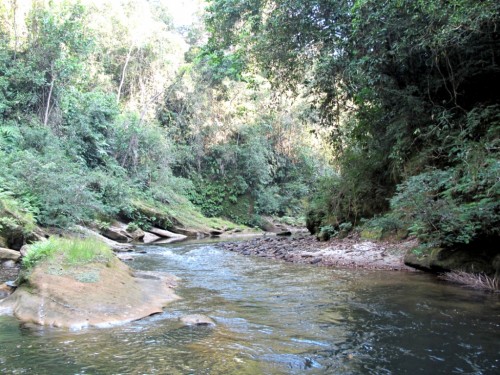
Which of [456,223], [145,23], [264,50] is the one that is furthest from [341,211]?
[145,23]

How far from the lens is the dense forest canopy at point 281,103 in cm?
731

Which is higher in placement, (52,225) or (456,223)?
(456,223)

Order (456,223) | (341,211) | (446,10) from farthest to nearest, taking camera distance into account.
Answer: (341,211)
(446,10)
(456,223)

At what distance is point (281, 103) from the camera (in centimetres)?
1844

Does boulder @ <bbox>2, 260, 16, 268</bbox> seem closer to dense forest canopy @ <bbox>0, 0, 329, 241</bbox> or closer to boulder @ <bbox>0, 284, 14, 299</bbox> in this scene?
dense forest canopy @ <bbox>0, 0, 329, 241</bbox>

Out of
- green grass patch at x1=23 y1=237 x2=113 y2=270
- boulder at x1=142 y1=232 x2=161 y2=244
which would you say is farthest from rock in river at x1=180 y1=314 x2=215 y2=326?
boulder at x1=142 y1=232 x2=161 y2=244

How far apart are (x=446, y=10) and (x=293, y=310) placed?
17.8 ft

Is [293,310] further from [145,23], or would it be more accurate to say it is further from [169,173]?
[145,23]

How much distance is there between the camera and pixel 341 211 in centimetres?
1331

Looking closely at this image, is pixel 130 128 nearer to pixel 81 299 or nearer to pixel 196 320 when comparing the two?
pixel 81 299

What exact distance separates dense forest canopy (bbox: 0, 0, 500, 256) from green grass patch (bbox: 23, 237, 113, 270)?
435cm

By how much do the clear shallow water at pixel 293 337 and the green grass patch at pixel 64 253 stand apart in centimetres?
133

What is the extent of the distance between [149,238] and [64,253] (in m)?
12.7

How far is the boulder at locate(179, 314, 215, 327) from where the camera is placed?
4.55 metres
